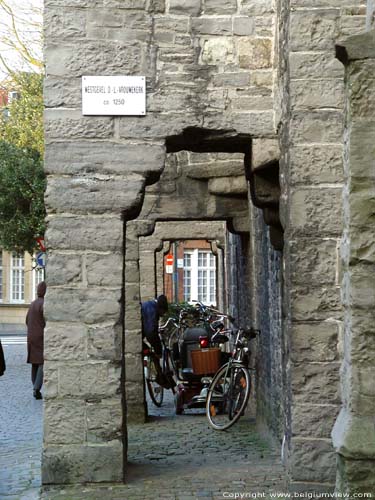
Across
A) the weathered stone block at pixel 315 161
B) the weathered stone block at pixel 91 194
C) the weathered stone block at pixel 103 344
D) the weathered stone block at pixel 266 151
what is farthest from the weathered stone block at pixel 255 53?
the weathered stone block at pixel 103 344

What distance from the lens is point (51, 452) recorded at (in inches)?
276

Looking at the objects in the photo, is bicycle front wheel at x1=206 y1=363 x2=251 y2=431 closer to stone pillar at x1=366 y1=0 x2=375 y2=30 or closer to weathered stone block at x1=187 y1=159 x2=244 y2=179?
weathered stone block at x1=187 y1=159 x2=244 y2=179

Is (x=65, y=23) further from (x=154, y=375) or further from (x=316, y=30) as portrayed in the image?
(x=154, y=375)

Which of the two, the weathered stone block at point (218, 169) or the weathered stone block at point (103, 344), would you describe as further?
the weathered stone block at point (218, 169)

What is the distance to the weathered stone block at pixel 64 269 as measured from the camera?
7117mm

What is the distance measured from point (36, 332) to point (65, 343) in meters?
7.03

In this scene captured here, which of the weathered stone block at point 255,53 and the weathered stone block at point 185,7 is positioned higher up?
the weathered stone block at point 185,7

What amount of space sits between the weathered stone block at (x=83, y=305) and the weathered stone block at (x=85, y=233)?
31 centimetres

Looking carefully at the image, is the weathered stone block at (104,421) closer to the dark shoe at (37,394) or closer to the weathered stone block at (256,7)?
the weathered stone block at (256,7)

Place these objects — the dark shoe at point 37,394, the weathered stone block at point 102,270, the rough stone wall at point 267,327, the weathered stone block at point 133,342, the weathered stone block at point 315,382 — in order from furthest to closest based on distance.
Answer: the dark shoe at point 37,394 < the weathered stone block at point 133,342 < the rough stone wall at point 267,327 < the weathered stone block at point 102,270 < the weathered stone block at point 315,382

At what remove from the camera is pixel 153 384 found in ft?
43.9

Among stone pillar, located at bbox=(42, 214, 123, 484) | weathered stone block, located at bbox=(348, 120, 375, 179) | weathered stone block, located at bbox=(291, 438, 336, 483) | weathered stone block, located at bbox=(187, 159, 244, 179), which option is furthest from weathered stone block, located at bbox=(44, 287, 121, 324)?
weathered stone block, located at bbox=(187, 159, 244, 179)

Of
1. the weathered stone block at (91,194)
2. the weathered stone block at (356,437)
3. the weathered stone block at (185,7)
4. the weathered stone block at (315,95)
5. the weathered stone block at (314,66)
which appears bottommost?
the weathered stone block at (356,437)

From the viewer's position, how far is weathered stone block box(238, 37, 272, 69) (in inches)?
285
